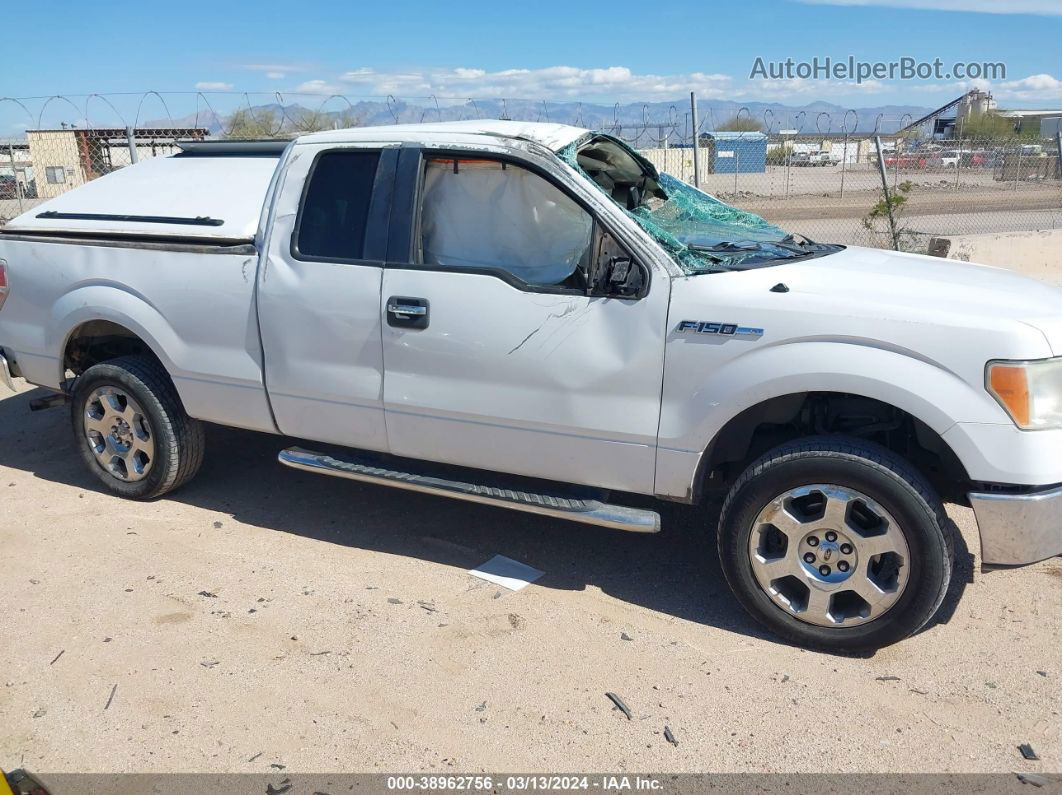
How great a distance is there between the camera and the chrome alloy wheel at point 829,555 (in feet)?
11.9

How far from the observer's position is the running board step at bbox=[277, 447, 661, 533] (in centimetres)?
394

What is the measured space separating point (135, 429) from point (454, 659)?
8.57 feet

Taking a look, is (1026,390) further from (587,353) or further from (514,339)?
(514,339)

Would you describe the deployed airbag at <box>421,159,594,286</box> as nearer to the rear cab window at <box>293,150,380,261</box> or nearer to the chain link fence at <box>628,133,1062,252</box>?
the rear cab window at <box>293,150,380,261</box>

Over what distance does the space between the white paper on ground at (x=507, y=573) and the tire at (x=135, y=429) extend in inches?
74.6

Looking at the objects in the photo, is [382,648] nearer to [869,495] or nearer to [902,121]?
[869,495]

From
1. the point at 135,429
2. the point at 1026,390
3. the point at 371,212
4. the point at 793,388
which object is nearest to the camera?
the point at 1026,390

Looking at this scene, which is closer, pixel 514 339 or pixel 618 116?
pixel 514 339

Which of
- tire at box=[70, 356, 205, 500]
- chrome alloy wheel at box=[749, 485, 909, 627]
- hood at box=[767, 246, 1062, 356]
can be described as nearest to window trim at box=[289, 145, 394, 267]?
tire at box=[70, 356, 205, 500]

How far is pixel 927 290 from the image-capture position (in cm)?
370

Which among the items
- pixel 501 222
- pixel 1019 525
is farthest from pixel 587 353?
pixel 1019 525

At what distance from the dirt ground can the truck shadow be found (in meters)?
0.02

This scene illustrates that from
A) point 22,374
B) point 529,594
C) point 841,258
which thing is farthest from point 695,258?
point 22,374

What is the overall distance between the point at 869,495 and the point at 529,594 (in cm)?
159
